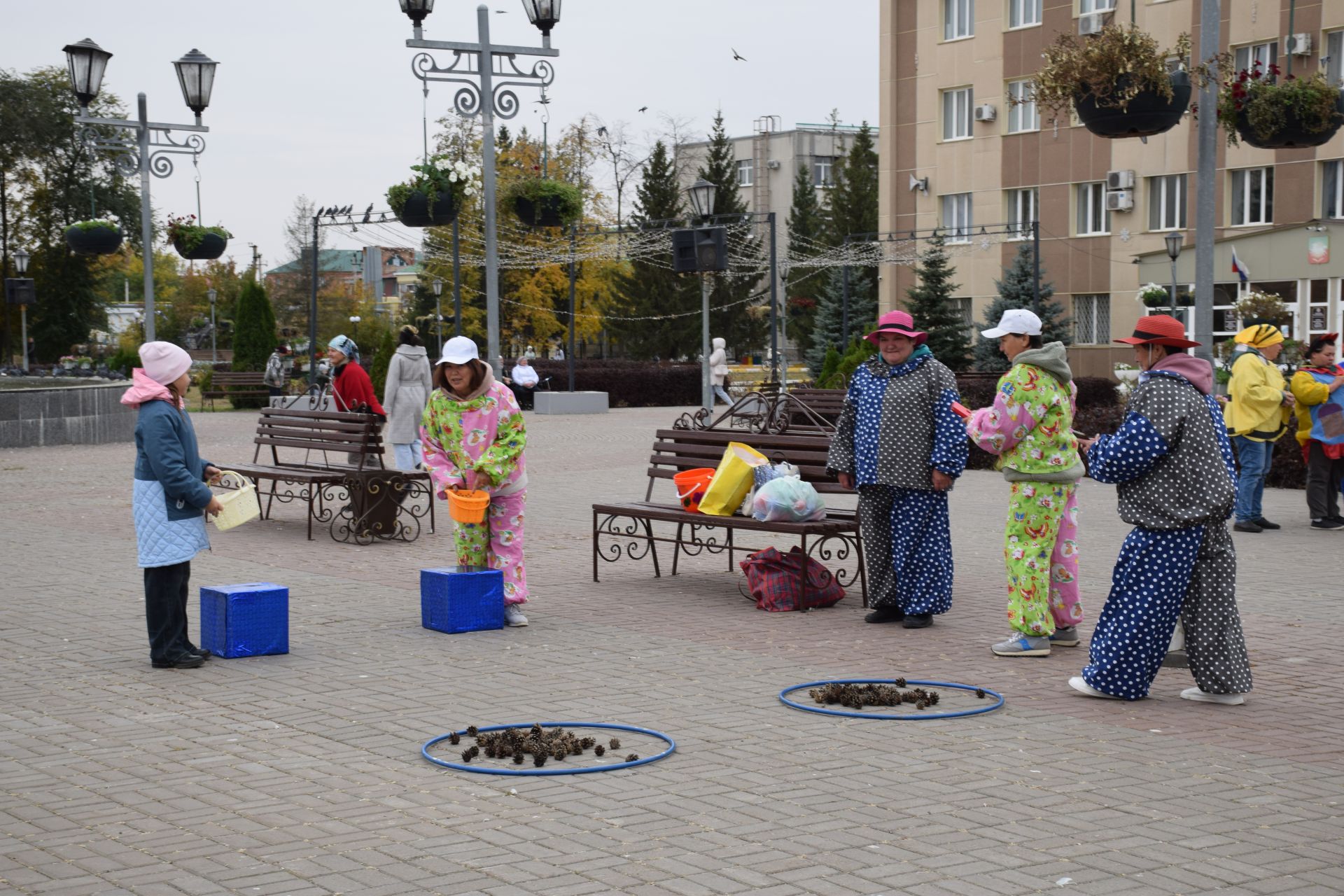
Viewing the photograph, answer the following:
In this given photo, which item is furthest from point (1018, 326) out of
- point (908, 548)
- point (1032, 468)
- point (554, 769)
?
point (554, 769)

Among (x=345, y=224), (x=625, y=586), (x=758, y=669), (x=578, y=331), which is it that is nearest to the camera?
(x=758, y=669)

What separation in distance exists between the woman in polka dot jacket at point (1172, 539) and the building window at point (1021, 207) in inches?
1363

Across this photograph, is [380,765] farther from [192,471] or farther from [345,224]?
[345,224]

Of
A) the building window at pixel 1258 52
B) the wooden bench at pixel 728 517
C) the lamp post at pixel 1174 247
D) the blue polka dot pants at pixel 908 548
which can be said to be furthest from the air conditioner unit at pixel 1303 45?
the blue polka dot pants at pixel 908 548

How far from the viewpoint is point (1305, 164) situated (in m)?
34.0

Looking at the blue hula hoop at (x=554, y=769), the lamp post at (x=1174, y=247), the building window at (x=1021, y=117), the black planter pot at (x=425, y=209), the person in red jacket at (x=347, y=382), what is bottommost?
the blue hula hoop at (x=554, y=769)

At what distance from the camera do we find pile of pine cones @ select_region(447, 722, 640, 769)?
18.6 feet

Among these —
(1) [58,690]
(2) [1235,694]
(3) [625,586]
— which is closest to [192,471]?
(1) [58,690]

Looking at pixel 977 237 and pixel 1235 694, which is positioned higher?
pixel 977 237

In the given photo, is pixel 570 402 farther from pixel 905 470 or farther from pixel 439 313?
pixel 905 470

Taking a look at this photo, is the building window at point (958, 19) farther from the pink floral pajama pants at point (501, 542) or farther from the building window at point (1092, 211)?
the pink floral pajama pants at point (501, 542)

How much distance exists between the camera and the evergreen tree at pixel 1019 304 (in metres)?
34.7

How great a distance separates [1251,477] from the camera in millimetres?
12938

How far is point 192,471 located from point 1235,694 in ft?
16.4
